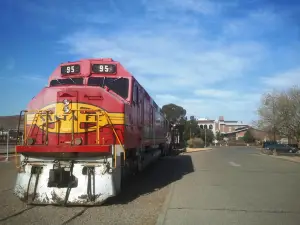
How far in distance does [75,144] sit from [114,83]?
2506 millimetres

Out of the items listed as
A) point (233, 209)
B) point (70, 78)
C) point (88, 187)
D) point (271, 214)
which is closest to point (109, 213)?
point (88, 187)

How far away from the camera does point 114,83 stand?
10047 millimetres

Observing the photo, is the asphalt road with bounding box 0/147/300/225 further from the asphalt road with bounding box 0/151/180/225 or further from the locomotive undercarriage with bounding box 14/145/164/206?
the locomotive undercarriage with bounding box 14/145/164/206

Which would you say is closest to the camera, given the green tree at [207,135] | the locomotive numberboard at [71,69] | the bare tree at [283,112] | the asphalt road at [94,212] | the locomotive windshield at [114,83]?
the asphalt road at [94,212]

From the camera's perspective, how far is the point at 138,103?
37.3 feet

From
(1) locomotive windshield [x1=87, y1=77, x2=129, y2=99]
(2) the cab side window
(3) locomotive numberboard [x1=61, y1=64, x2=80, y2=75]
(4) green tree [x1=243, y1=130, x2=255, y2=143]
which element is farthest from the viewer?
(4) green tree [x1=243, y1=130, x2=255, y2=143]

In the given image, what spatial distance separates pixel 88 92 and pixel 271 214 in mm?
5279

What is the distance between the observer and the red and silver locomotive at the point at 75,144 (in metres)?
7.98

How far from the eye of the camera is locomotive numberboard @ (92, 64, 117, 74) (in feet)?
33.3

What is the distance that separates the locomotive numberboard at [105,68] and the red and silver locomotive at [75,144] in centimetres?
37

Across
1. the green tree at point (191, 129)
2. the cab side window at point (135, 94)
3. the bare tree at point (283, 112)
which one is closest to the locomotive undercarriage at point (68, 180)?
the cab side window at point (135, 94)

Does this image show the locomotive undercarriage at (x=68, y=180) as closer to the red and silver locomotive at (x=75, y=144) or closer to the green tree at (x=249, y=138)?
the red and silver locomotive at (x=75, y=144)

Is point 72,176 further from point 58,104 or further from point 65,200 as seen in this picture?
A: point 58,104

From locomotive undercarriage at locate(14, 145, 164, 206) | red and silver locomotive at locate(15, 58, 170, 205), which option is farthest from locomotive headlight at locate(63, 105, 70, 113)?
locomotive undercarriage at locate(14, 145, 164, 206)
